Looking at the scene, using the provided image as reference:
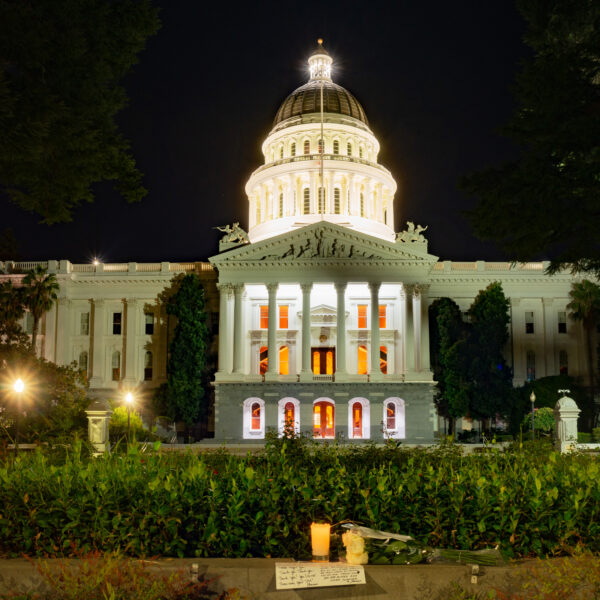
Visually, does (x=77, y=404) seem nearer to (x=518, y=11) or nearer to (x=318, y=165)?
(x=518, y=11)

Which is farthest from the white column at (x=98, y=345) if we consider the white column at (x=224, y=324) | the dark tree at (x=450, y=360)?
the dark tree at (x=450, y=360)

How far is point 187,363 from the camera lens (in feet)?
184

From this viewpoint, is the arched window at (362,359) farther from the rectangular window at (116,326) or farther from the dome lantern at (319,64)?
the dome lantern at (319,64)

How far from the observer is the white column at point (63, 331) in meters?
64.3

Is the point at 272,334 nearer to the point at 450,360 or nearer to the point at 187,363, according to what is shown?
the point at 187,363

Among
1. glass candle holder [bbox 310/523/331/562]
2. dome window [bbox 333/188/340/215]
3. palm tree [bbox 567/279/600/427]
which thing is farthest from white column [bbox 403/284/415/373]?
glass candle holder [bbox 310/523/331/562]

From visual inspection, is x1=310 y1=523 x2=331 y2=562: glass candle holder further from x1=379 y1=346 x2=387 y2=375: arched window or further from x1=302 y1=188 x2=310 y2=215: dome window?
x1=302 y1=188 x2=310 y2=215: dome window

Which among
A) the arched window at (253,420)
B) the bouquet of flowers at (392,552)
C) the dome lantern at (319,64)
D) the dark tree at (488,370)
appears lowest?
the bouquet of flowers at (392,552)

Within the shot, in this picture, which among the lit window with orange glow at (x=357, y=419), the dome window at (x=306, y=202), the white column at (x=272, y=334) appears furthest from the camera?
the dome window at (x=306, y=202)

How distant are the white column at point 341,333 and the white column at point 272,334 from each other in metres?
4.76

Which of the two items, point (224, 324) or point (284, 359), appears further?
point (284, 359)

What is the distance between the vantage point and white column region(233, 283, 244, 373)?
56.4 meters

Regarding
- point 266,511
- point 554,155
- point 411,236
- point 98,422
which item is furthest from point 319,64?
point 266,511

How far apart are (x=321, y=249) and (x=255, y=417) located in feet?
46.6
